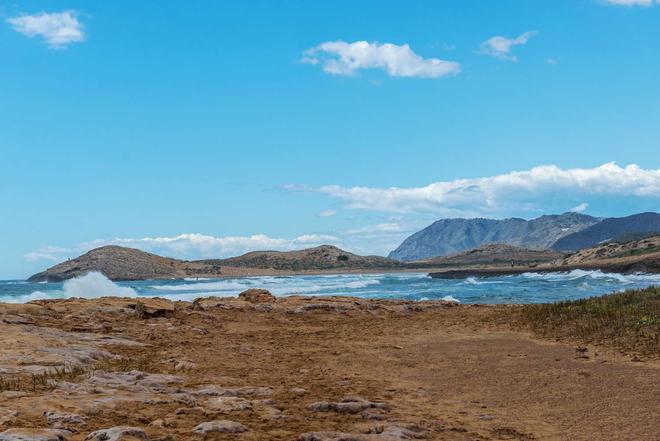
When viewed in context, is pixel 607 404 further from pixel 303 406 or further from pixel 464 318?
pixel 464 318

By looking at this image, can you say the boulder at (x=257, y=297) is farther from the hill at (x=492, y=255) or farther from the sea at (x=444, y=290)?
the hill at (x=492, y=255)

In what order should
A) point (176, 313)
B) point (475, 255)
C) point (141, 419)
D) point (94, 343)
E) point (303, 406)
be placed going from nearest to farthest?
point (141, 419) < point (303, 406) < point (94, 343) < point (176, 313) < point (475, 255)

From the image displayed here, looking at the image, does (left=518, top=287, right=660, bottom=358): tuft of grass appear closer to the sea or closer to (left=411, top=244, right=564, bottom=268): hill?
the sea

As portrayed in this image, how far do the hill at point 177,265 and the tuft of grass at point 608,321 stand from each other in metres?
108

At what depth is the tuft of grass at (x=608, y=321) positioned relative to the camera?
46.4ft

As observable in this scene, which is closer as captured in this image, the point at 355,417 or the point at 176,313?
the point at 355,417

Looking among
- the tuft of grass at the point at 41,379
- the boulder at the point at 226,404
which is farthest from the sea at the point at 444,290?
the boulder at the point at 226,404

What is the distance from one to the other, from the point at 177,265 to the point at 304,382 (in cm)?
12856

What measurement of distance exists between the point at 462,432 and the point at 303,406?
241 centimetres

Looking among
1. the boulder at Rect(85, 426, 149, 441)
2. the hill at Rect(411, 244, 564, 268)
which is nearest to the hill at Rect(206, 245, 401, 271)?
the hill at Rect(411, 244, 564, 268)

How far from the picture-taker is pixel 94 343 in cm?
1473

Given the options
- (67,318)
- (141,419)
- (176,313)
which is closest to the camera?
(141,419)

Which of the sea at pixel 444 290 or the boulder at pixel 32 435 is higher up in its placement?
the boulder at pixel 32 435

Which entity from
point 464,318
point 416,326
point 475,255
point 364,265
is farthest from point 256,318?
point 475,255
